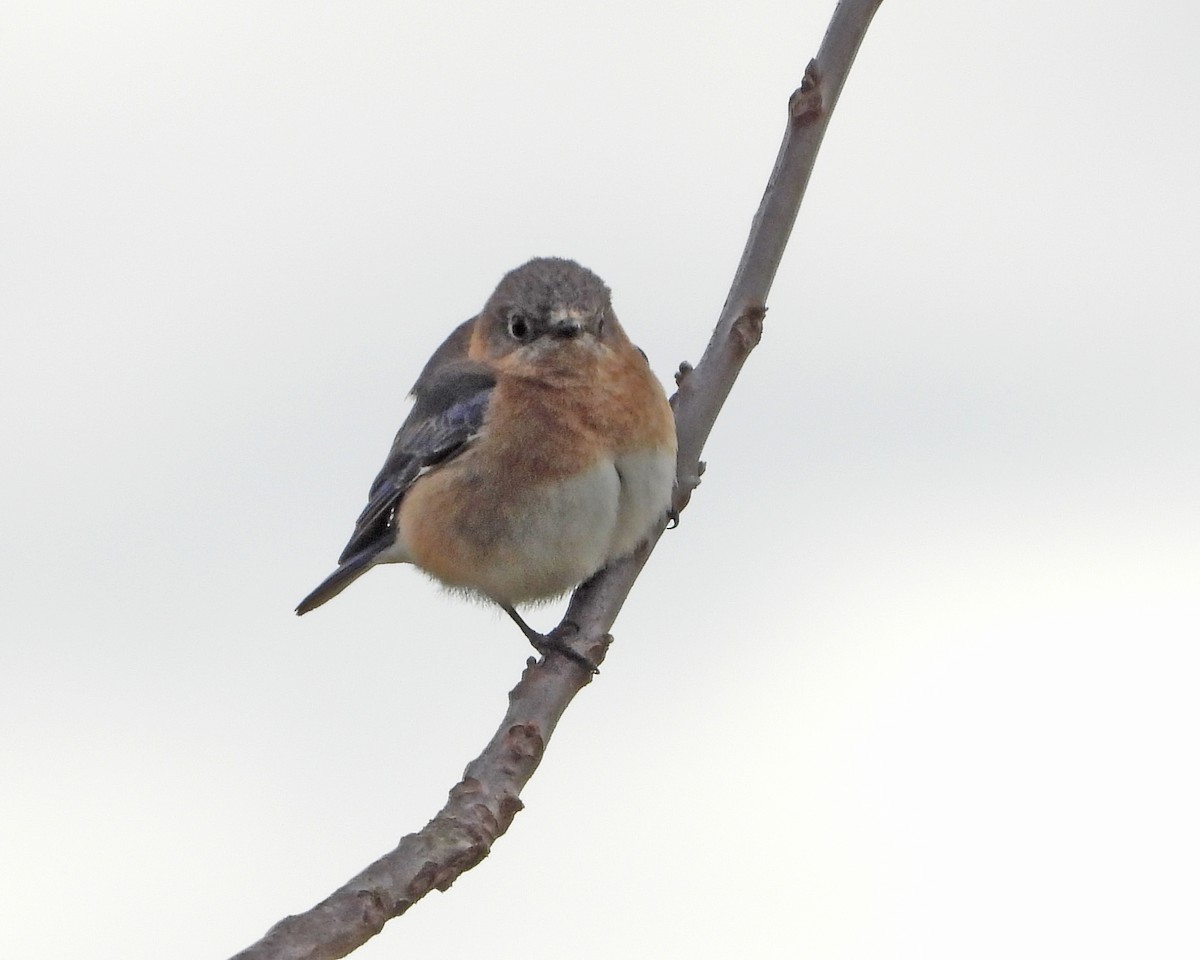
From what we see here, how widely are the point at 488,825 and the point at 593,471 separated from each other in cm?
361

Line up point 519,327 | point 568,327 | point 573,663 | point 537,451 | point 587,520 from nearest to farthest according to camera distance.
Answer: point 573,663 → point 587,520 → point 537,451 → point 568,327 → point 519,327

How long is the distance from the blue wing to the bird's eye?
0.26 meters

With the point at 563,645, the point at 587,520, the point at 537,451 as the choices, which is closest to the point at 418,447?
the point at 537,451

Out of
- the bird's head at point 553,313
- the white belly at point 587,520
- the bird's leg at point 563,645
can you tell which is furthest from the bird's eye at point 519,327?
Result: the bird's leg at point 563,645

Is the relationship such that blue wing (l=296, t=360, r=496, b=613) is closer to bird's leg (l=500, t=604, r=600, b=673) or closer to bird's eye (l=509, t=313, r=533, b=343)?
bird's eye (l=509, t=313, r=533, b=343)

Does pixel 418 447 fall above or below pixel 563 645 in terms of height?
above

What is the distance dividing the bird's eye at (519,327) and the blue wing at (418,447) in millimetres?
263

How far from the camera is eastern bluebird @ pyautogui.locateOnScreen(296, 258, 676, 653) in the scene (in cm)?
835

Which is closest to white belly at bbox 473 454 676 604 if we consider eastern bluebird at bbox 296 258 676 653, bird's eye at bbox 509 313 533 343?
eastern bluebird at bbox 296 258 676 653

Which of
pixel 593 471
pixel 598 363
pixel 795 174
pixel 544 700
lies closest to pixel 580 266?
pixel 598 363

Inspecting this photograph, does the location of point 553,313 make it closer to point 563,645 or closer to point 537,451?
point 537,451

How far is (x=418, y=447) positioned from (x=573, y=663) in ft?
10.5

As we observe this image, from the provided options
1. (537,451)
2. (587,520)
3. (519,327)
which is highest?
(519,327)

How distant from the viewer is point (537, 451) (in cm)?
855
